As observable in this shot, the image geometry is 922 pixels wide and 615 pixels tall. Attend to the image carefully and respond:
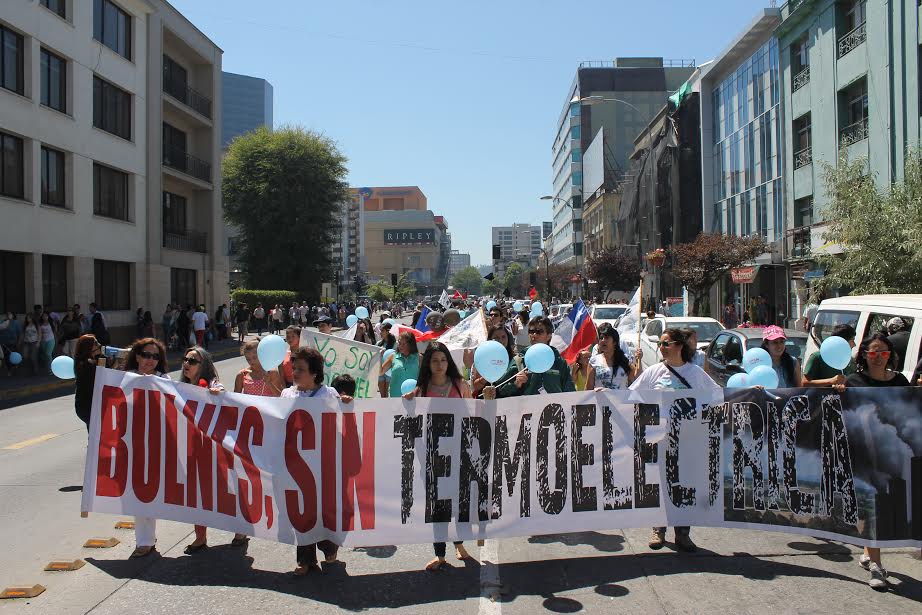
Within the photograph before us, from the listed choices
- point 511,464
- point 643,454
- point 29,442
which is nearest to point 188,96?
point 29,442

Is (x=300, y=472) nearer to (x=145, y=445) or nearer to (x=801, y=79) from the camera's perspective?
(x=145, y=445)

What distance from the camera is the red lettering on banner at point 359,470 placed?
18.7 ft

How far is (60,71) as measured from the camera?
25547 mm

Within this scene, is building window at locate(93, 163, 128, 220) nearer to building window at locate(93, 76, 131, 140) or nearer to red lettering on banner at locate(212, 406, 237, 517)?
building window at locate(93, 76, 131, 140)

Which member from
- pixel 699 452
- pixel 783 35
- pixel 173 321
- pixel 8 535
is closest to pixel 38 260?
pixel 173 321

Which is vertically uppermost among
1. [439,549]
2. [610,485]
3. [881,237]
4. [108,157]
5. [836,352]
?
[108,157]

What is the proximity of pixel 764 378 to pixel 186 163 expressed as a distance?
1335 inches

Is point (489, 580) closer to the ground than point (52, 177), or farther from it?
closer to the ground

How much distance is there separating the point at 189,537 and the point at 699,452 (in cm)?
412

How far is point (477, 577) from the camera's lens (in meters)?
5.57

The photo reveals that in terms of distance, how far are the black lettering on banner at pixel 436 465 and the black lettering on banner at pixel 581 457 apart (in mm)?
934

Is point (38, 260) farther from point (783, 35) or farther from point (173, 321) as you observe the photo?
point (783, 35)

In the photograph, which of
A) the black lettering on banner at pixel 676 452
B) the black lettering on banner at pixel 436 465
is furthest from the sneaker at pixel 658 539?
the black lettering on banner at pixel 436 465

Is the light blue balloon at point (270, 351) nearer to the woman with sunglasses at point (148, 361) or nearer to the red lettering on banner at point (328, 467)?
the woman with sunglasses at point (148, 361)
